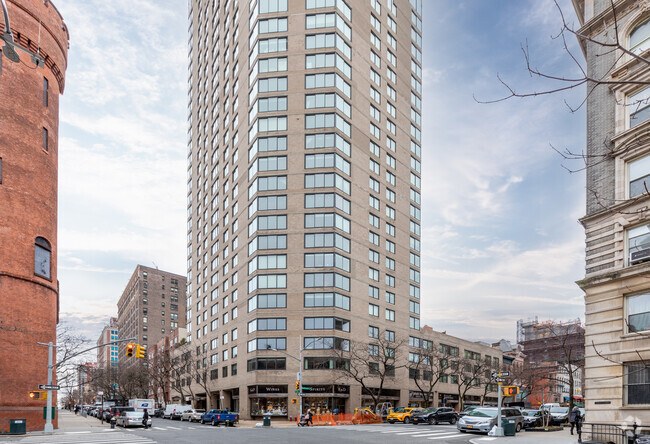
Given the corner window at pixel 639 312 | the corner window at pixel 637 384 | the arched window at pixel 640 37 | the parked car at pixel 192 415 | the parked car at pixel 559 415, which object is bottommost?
the parked car at pixel 192 415

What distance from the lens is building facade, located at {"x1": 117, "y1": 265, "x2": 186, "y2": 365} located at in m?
154

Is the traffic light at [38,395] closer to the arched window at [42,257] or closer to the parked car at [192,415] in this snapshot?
the arched window at [42,257]

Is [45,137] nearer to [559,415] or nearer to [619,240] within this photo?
[619,240]

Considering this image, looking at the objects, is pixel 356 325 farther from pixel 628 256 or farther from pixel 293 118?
pixel 628 256

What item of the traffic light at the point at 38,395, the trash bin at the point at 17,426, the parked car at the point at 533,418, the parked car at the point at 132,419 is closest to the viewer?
the trash bin at the point at 17,426

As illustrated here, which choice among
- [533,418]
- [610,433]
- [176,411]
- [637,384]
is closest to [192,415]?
[176,411]

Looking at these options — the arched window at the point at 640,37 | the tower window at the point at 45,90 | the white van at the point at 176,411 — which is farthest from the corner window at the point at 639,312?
the white van at the point at 176,411

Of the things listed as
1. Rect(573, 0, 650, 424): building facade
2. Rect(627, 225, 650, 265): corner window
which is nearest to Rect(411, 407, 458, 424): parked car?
Rect(573, 0, 650, 424): building facade

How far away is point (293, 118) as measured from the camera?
69125mm

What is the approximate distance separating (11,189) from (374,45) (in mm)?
54078

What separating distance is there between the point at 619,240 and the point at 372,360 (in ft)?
169

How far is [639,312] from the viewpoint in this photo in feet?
65.7

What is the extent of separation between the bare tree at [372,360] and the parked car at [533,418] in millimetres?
22651

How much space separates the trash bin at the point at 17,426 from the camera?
32.7 meters
